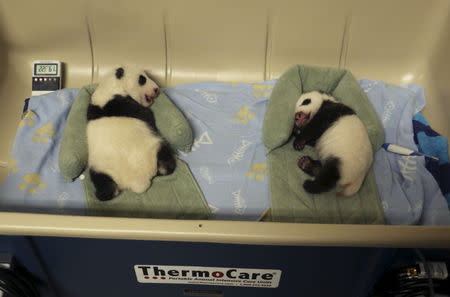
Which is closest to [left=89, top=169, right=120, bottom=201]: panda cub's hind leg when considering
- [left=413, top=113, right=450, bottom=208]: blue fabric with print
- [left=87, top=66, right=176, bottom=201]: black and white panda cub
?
[left=87, top=66, right=176, bottom=201]: black and white panda cub

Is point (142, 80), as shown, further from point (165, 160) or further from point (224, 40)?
point (224, 40)

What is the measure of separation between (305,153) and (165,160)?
18.7 inches

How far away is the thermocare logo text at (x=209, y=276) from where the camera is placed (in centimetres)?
95

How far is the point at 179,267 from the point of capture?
0.95m

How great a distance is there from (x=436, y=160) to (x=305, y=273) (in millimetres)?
672

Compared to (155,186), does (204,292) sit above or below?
below

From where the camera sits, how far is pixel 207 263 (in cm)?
93

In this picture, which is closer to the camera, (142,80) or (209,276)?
(209,276)

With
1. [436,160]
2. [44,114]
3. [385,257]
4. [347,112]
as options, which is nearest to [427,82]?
[436,160]

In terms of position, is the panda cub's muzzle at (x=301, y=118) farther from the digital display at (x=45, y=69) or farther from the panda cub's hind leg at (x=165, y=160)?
the digital display at (x=45, y=69)

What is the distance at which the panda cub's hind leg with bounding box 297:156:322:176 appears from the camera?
1.25 meters

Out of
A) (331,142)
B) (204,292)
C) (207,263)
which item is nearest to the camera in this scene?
(207,263)

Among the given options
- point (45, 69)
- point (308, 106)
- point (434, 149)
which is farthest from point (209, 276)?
point (45, 69)

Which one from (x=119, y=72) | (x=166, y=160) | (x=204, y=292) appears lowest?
(x=204, y=292)
